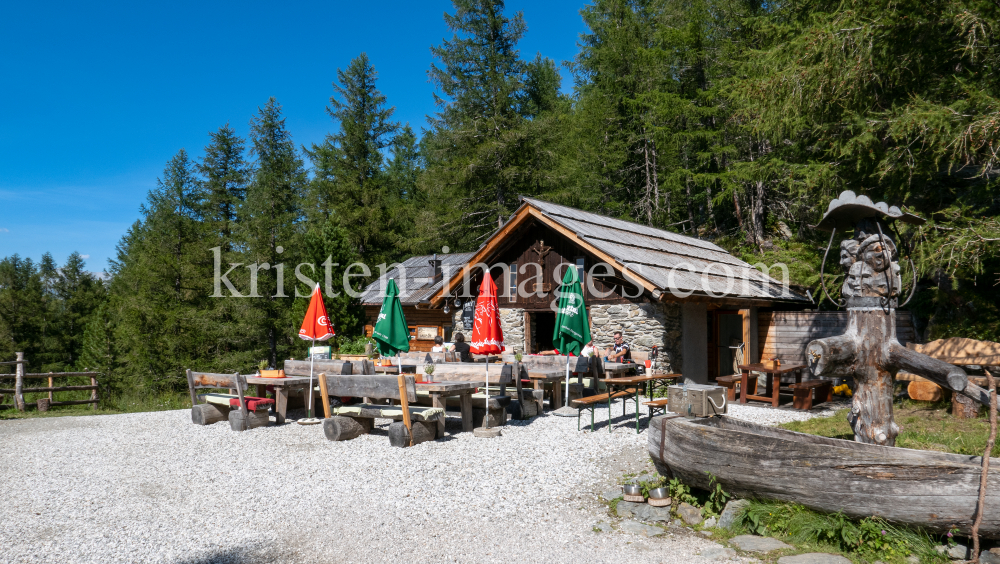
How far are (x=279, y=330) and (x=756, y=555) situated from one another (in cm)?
2180

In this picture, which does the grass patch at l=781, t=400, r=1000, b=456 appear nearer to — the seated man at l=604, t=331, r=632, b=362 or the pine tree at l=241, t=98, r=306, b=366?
the seated man at l=604, t=331, r=632, b=362

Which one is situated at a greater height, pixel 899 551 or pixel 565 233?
pixel 565 233

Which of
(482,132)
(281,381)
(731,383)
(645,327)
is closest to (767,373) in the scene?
(731,383)

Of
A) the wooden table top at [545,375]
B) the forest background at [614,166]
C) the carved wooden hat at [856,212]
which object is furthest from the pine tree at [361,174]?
the carved wooden hat at [856,212]

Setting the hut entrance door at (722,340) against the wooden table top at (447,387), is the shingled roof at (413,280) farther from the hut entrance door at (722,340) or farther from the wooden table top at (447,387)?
the wooden table top at (447,387)

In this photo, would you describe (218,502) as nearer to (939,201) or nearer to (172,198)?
(939,201)

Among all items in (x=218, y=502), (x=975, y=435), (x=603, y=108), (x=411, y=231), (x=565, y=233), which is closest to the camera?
(x=218, y=502)

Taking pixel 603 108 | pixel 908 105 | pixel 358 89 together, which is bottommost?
pixel 908 105

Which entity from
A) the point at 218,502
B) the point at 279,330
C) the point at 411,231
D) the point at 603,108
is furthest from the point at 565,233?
the point at 411,231

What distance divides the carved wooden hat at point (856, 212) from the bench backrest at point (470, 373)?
5691 mm

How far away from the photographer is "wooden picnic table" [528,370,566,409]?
35.6 feet

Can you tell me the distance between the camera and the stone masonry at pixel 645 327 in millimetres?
13742

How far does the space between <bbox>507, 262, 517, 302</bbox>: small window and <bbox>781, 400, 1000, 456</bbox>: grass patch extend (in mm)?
8605

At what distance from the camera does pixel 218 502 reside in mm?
5988
